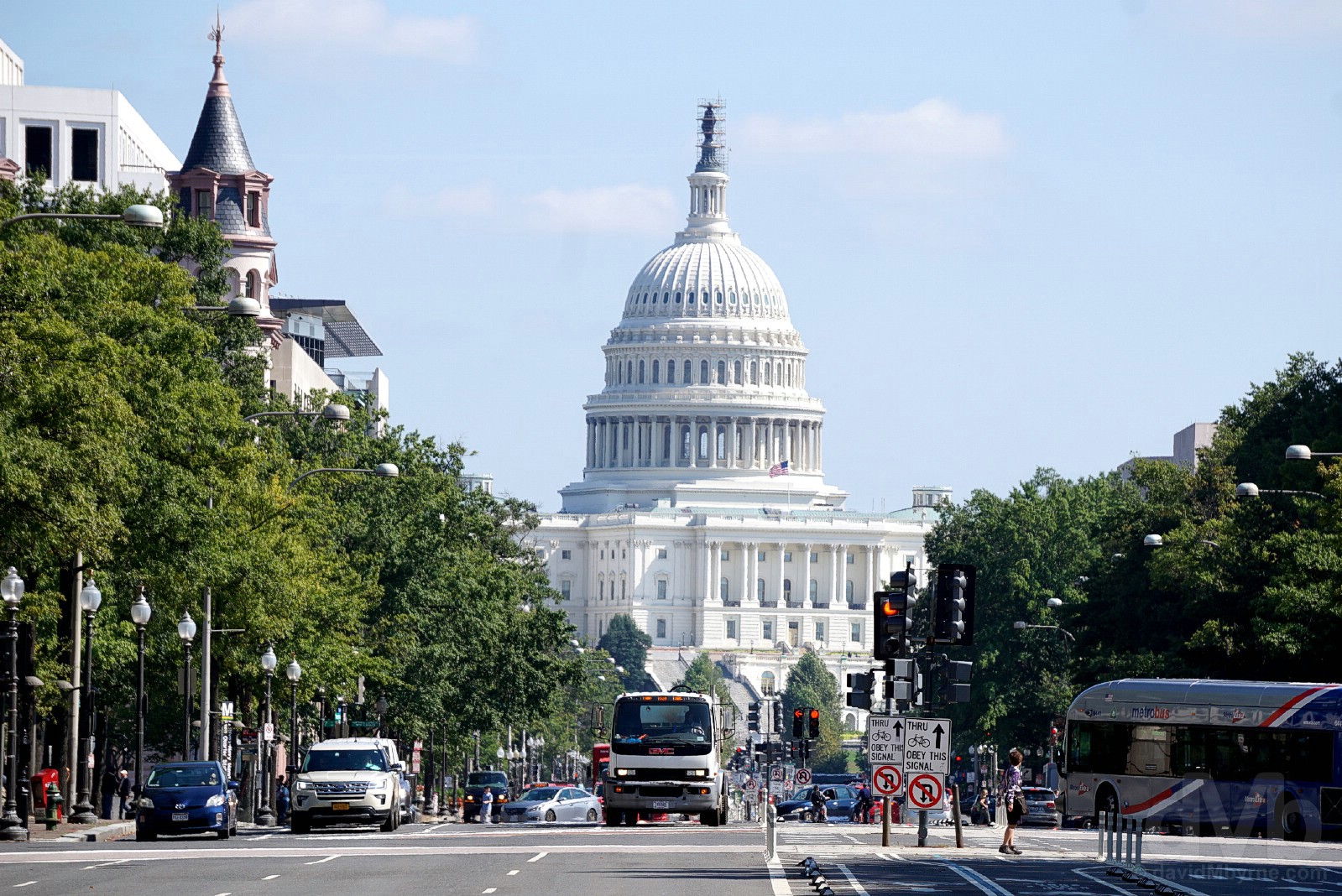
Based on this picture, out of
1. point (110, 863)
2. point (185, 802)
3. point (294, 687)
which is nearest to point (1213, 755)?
point (185, 802)

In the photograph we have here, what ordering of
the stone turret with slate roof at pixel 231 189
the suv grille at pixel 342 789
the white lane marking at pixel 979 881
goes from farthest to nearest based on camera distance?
the stone turret with slate roof at pixel 231 189, the suv grille at pixel 342 789, the white lane marking at pixel 979 881

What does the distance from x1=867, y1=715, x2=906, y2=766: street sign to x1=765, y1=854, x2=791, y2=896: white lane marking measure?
11.8 feet

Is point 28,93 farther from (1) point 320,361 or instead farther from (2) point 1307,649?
(2) point 1307,649

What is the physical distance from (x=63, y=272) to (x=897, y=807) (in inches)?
1438

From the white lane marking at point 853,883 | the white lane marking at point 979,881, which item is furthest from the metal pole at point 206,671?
the white lane marking at point 853,883

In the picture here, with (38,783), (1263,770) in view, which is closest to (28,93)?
(38,783)

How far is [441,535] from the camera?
3319 inches

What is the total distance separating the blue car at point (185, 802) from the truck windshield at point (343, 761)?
3.08 m

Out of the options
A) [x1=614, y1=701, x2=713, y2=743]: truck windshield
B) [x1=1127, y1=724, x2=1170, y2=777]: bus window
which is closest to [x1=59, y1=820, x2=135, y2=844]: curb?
[x1=614, y1=701, x2=713, y2=743]: truck windshield

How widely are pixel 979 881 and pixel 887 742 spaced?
9154 mm

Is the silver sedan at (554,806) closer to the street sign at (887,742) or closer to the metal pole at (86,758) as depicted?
the metal pole at (86,758)

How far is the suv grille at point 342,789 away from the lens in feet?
167

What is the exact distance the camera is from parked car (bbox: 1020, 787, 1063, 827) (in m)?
79.1

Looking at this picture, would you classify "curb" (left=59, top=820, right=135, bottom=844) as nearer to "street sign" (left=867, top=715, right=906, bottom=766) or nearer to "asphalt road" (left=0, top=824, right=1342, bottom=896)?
"asphalt road" (left=0, top=824, right=1342, bottom=896)
